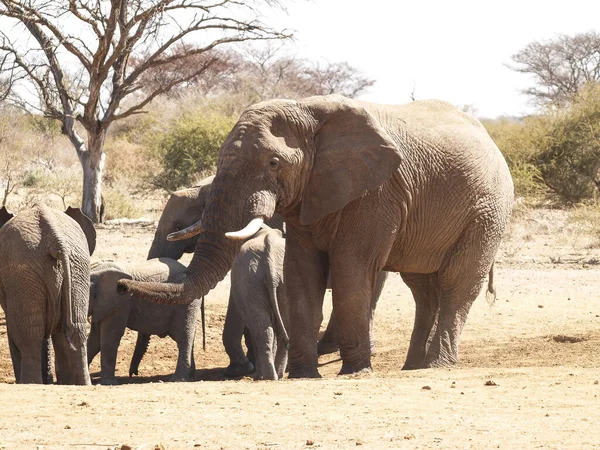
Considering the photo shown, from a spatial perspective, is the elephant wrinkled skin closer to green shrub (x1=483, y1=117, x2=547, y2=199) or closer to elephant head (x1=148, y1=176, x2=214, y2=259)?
elephant head (x1=148, y1=176, x2=214, y2=259)

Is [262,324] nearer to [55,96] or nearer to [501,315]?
[501,315]

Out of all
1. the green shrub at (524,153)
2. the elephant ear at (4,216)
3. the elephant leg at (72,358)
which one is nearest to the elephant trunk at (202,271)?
the elephant leg at (72,358)

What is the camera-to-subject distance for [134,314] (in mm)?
10078

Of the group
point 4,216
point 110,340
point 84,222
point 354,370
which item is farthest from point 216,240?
point 110,340

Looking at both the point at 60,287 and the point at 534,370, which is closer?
the point at 534,370

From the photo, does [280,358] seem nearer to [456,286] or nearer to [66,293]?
[456,286]

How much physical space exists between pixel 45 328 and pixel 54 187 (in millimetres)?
17468

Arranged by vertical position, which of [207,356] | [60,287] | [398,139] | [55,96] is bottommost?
[207,356]

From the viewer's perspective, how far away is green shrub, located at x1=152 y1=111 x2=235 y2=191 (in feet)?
88.2

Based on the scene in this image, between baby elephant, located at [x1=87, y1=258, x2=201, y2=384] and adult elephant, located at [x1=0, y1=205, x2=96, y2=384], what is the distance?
1.16 m

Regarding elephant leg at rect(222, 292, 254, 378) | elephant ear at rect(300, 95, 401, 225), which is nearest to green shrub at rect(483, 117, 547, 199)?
elephant leg at rect(222, 292, 254, 378)

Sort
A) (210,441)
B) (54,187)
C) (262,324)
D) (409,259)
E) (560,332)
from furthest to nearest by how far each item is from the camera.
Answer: (54,187), (560,332), (262,324), (409,259), (210,441)

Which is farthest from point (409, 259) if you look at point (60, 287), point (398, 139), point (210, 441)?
point (210, 441)

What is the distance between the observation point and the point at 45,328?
27.9 ft
